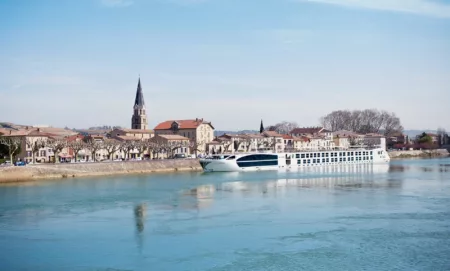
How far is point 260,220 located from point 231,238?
3.74 m

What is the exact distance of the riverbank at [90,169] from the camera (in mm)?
40844

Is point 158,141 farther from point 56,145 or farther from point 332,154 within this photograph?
point 332,154

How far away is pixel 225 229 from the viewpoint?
20.8 meters

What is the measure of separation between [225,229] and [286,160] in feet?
132

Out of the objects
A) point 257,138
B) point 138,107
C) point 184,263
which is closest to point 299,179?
point 184,263

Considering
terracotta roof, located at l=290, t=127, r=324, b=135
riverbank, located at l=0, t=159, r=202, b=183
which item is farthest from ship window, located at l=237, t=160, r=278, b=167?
terracotta roof, located at l=290, t=127, r=324, b=135

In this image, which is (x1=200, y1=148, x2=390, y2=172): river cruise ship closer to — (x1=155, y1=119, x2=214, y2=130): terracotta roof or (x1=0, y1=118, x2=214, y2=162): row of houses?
(x1=0, y1=118, x2=214, y2=162): row of houses

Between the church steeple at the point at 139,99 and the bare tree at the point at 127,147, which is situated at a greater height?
the church steeple at the point at 139,99

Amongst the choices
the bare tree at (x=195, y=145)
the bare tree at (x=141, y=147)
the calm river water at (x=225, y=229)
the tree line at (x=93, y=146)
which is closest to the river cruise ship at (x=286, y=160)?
the bare tree at (x=141, y=147)

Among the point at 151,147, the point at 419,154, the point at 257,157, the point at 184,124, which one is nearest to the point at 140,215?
the point at 257,157

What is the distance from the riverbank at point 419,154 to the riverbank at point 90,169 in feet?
147

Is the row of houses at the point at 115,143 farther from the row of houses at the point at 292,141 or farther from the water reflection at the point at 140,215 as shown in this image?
the water reflection at the point at 140,215

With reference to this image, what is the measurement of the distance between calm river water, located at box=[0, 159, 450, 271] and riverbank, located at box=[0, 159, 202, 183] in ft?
22.9

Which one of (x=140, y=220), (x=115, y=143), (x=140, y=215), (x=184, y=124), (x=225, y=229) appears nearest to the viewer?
(x=225, y=229)
